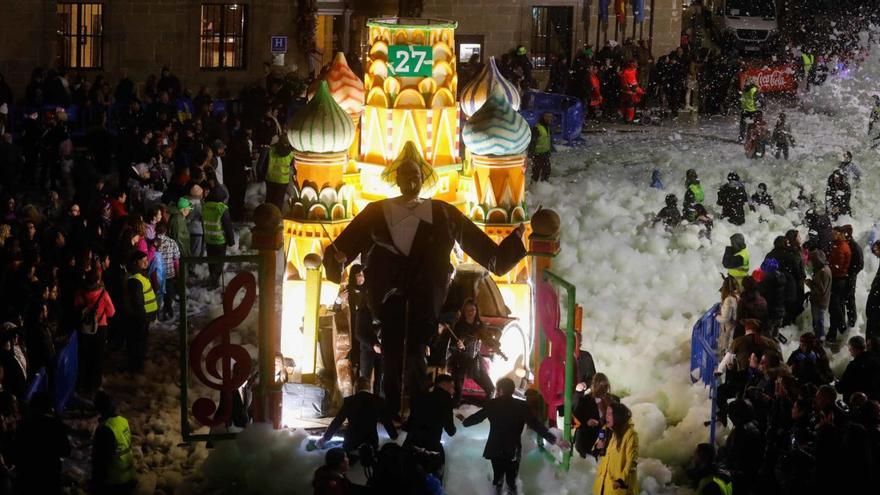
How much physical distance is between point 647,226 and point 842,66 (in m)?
18.4

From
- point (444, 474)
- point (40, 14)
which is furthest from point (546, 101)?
point (444, 474)

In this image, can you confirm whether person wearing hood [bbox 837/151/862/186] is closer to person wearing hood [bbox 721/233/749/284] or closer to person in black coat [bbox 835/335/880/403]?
person wearing hood [bbox 721/233/749/284]

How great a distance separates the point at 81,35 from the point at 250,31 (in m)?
3.63

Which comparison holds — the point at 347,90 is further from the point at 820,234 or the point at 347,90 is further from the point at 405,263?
the point at 820,234

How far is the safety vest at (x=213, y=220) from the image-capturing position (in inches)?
703

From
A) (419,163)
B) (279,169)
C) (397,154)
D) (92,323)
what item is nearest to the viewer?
(419,163)

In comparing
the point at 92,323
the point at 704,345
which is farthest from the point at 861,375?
the point at 92,323

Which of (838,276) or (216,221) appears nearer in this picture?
(838,276)

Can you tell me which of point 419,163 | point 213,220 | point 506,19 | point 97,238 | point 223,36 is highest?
point 506,19

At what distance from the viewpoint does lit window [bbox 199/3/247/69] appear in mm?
32500

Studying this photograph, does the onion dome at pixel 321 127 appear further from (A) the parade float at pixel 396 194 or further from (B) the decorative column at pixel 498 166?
(B) the decorative column at pixel 498 166

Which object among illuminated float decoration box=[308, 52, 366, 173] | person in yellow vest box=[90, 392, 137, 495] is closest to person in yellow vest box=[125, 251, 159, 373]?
illuminated float decoration box=[308, 52, 366, 173]

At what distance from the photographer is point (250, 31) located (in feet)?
107

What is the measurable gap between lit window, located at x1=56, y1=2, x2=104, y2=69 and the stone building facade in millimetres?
69
